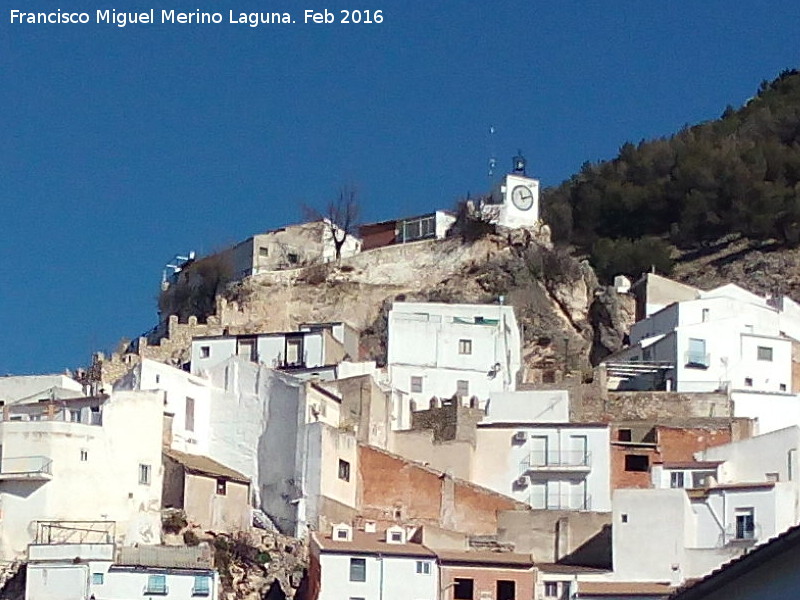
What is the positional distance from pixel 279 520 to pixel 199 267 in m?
30.5

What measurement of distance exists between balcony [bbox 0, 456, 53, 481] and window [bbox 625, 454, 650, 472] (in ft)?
62.6

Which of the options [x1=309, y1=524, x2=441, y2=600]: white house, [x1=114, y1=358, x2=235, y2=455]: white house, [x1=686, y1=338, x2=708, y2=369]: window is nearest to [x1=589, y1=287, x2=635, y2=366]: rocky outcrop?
[x1=686, y1=338, x2=708, y2=369]: window

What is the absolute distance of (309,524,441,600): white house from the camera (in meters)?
52.2

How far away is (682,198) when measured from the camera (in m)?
99.1

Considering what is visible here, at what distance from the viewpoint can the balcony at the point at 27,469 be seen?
54.0 m

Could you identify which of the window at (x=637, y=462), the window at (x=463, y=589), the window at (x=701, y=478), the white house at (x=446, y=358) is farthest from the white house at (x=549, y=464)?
the window at (x=463, y=589)

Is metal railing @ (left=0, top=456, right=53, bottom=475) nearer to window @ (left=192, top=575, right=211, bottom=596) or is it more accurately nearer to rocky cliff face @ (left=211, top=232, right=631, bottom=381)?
window @ (left=192, top=575, right=211, bottom=596)

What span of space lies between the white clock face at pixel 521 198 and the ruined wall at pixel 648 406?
62.8 feet

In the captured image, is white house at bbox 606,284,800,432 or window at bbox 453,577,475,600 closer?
window at bbox 453,577,475,600

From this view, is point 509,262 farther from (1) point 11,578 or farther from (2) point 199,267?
(1) point 11,578

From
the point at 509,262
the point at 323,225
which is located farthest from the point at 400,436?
the point at 323,225

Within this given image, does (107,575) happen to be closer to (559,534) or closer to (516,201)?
(559,534)

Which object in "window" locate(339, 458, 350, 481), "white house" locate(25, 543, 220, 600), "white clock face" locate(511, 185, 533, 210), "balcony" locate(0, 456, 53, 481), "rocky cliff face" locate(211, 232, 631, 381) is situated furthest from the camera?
"white clock face" locate(511, 185, 533, 210)

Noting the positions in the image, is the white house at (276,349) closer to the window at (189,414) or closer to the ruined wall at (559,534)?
the window at (189,414)
